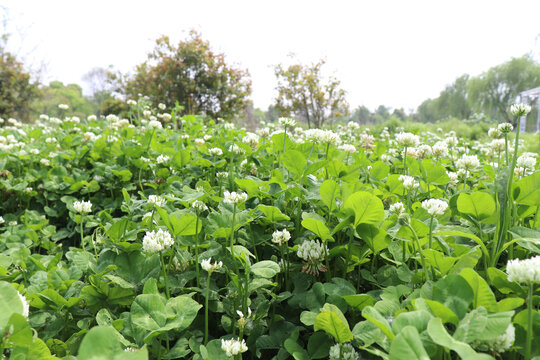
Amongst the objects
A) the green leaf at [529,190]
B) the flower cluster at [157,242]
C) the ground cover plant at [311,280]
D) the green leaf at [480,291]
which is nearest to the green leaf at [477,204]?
the ground cover plant at [311,280]

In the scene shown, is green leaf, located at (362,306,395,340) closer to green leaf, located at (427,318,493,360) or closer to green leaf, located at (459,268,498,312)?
green leaf, located at (427,318,493,360)

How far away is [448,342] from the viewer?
566 mm

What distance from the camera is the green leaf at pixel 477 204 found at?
0.96 meters

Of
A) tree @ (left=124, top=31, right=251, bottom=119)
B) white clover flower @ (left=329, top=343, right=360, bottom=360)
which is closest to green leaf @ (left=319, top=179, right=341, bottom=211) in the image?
white clover flower @ (left=329, top=343, right=360, bottom=360)

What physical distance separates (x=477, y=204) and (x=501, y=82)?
1790 inches

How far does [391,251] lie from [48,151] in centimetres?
303

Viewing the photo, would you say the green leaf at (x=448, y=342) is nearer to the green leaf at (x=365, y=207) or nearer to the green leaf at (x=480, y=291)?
the green leaf at (x=480, y=291)

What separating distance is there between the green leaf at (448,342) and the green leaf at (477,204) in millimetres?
497

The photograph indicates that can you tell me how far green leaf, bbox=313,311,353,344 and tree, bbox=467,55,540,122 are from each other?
43741 mm

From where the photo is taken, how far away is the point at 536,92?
856 inches

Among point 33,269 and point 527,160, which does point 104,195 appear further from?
point 527,160

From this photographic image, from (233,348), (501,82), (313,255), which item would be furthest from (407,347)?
(501,82)

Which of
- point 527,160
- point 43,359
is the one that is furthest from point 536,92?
point 43,359

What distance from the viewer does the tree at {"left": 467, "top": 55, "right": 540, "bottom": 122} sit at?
37.1 metres
